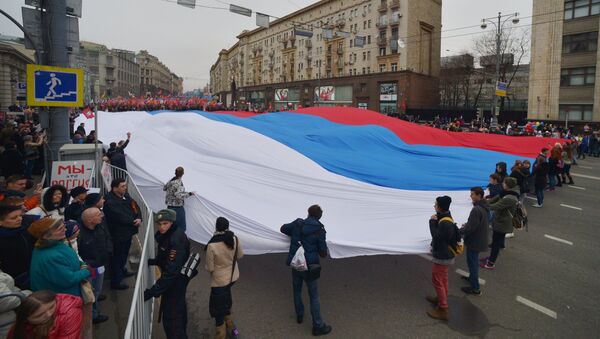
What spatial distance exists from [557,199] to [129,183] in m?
13.3

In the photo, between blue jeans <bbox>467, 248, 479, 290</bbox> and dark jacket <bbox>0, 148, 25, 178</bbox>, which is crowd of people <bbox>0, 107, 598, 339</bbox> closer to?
blue jeans <bbox>467, 248, 479, 290</bbox>

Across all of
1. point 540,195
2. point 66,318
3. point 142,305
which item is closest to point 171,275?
point 142,305

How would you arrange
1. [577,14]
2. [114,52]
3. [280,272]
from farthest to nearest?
[114,52] → [577,14] → [280,272]

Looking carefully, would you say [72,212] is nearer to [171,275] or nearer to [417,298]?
[171,275]

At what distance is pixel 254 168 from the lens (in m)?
8.00

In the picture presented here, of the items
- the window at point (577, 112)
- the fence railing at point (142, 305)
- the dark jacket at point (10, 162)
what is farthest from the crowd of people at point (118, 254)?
the window at point (577, 112)

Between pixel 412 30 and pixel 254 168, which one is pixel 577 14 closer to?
pixel 412 30

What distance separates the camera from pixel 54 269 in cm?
347

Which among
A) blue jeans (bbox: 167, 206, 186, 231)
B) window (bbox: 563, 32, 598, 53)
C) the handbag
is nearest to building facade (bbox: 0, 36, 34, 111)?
blue jeans (bbox: 167, 206, 186, 231)

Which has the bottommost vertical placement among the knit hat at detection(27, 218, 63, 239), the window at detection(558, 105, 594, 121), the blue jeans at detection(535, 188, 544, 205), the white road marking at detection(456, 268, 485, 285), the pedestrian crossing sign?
the white road marking at detection(456, 268, 485, 285)

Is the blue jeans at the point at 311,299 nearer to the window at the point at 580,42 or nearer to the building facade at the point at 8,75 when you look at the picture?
the window at the point at 580,42

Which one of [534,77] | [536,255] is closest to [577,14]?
[534,77]

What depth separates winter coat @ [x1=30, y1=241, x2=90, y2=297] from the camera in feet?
11.4

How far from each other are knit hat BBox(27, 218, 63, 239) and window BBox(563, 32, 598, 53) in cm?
3998
